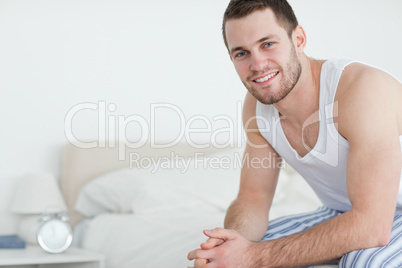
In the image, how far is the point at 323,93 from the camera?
5.29ft

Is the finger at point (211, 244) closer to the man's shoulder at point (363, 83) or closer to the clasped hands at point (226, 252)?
the clasped hands at point (226, 252)

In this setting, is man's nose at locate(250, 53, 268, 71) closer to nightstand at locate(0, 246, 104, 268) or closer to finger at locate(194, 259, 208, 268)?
finger at locate(194, 259, 208, 268)

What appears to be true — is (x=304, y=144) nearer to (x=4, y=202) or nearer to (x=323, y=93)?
(x=323, y=93)

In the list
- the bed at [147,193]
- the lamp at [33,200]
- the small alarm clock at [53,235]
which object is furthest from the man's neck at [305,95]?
the lamp at [33,200]

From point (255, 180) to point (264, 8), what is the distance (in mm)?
551

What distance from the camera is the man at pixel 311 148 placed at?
141 centimetres

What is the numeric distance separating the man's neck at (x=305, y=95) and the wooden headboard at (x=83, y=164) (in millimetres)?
1558

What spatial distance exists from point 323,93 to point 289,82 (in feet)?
0.34

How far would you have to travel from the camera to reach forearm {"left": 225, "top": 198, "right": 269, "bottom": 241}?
68.0 inches

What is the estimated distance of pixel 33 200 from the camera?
109 inches

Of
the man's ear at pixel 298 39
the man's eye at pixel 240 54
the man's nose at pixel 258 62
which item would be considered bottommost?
the man's nose at pixel 258 62

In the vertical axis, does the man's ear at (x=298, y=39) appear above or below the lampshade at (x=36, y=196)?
above

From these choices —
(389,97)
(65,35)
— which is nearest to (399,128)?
(389,97)

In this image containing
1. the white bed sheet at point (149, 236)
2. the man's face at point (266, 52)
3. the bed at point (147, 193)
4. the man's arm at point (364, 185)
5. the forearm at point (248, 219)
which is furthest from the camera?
the bed at point (147, 193)
